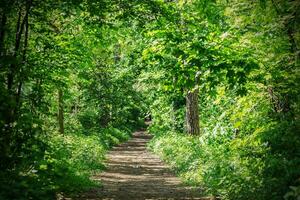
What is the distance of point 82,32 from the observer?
13.1 m

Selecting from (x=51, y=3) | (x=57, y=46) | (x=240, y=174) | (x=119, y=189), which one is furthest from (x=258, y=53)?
(x=119, y=189)

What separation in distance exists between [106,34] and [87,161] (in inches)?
240

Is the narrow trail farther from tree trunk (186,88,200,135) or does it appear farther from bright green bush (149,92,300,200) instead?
tree trunk (186,88,200,135)

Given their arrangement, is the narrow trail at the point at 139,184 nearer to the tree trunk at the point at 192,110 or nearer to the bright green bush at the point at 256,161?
the bright green bush at the point at 256,161

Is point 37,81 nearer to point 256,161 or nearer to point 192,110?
point 256,161

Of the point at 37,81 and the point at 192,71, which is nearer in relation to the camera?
the point at 37,81

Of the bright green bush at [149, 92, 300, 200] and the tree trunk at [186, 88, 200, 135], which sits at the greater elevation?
the tree trunk at [186, 88, 200, 135]

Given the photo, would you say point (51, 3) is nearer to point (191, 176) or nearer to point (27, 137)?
point (27, 137)

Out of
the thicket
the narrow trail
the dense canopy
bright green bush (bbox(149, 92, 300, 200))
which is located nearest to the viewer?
the thicket

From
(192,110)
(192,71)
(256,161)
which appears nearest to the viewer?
(256,161)

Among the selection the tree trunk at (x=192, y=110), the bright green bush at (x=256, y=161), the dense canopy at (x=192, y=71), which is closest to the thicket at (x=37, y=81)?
the dense canopy at (x=192, y=71)

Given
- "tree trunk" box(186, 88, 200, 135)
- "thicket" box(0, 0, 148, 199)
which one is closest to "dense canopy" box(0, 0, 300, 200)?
"thicket" box(0, 0, 148, 199)

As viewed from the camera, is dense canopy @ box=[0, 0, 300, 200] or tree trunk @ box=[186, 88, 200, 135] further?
tree trunk @ box=[186, 88, 200, 135]

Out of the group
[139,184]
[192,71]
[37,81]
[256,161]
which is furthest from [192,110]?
[37,81]
